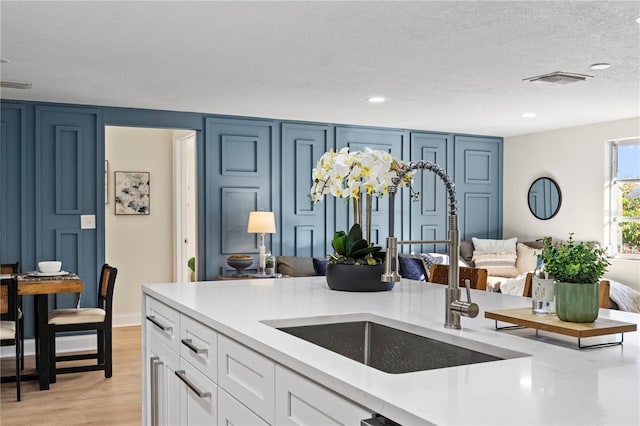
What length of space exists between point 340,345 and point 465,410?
0.99 m

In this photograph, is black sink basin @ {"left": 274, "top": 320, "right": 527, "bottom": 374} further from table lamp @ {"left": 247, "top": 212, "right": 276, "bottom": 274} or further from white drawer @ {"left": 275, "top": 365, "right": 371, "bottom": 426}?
table lamp @ {"left": 247, "top": 212, "right": 276, "bottom": 274}

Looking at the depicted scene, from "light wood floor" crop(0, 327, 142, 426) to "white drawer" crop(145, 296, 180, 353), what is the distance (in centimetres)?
136

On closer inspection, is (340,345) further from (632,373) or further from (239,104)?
(239,104)

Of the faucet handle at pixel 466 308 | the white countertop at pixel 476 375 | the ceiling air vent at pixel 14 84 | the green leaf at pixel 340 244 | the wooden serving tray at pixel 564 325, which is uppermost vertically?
the ceiling air vent at pixel 14 84

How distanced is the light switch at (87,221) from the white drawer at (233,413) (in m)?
4.80

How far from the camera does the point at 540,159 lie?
26.8 feet

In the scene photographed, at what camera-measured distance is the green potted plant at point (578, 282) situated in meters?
1.55

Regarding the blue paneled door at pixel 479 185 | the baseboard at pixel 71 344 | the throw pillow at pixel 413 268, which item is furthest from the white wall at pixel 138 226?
the blue paneled door at pixel 479 185

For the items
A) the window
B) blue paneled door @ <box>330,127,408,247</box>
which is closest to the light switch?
blue paneled door @ <box>330,127,408,247</box>

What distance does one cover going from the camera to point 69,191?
6.19 metres

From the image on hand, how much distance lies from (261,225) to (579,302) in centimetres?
521

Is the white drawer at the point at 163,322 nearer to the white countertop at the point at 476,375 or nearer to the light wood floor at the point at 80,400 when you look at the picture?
the white countertop at the point at 476,375

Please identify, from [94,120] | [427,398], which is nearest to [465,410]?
[427,398]

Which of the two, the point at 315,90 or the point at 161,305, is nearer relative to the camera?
the point at 161,305
